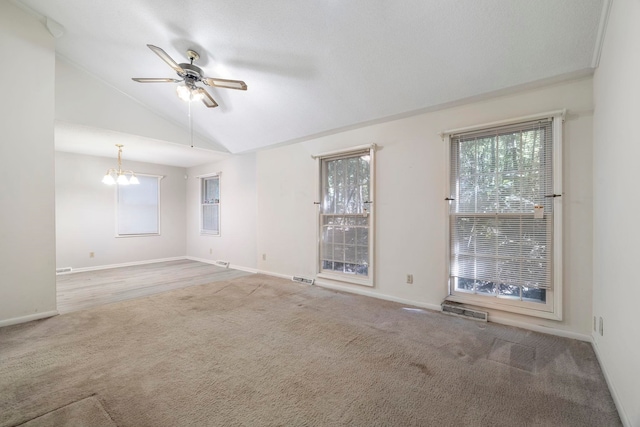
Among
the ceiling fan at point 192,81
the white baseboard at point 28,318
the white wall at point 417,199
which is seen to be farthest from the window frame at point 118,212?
the ceiling fan at point 192,81

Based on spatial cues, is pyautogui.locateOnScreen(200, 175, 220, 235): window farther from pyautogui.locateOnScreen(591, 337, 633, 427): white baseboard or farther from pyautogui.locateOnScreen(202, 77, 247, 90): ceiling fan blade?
pyautogui.locateOnScreen(591, 337, 633, 427): white baseboard

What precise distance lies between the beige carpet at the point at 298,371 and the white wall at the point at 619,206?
0.89ft

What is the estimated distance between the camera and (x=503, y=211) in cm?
276

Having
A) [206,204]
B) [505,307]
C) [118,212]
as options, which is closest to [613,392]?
[505,307]

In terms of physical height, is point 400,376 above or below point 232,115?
below

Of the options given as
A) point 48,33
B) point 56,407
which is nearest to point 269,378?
point 56,407

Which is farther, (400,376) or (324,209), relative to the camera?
(324,209)

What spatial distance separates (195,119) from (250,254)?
2.74 metres

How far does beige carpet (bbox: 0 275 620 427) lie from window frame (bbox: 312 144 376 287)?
773mm

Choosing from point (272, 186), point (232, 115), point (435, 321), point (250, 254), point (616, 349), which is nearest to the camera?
point (616, 349)

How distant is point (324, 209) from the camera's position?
14.0 ft

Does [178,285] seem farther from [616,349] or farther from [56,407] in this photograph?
[616,349]

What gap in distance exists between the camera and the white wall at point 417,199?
2400 mm

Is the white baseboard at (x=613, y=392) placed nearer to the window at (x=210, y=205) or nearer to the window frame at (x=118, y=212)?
the window at (x=210, y=205)
